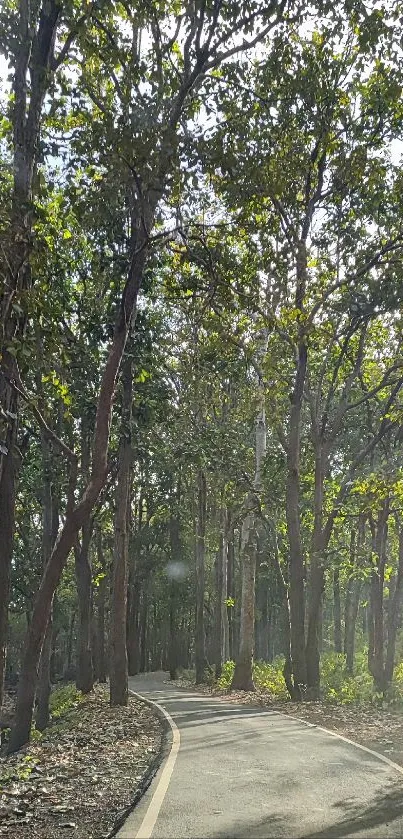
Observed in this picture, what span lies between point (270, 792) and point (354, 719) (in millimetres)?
9568

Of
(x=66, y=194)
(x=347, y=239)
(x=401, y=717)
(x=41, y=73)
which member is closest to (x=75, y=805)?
(x=66, y=194)

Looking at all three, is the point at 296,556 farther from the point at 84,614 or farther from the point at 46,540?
the point at 84,614

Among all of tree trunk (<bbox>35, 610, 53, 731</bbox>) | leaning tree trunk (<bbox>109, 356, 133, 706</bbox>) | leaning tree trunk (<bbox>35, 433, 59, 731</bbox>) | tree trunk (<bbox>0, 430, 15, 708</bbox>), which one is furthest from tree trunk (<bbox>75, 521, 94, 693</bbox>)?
tree trunk (<bbox>0, 430, 15, 708</bbox>)

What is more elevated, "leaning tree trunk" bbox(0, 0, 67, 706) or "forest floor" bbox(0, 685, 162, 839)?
"leaning tree trunk" bbox(0, 0, 67, 706)

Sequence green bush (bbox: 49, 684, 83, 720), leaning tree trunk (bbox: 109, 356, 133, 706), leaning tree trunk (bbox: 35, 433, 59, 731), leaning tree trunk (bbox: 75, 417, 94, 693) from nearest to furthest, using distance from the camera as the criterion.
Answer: leaning tree trunk (bbox: 109, 356, 133, 706) → leaning tree trunk (bbox: 35, 433, 59, 731) → green bush (bbox: 49, 684, 83, 720) → leaning tree trunk (bbox: 75, 417, 94, 693)

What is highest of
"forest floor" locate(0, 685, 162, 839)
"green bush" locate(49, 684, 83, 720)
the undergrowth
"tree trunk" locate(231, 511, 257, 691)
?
"tree trunk" locate(231, 511, 257, 691)

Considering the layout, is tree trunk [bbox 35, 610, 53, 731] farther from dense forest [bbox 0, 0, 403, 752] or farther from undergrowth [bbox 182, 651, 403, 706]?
undergrowth [bbox 182, 651, 403, 706]

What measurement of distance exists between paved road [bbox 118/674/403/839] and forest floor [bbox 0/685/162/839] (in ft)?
1.12

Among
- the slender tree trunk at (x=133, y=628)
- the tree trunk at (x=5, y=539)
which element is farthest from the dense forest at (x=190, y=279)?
the slender tree trunk at (x=133, y=628)

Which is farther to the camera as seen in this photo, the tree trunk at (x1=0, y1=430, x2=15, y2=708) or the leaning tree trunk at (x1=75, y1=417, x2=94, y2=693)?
the leaning tree trunk at (x1=75, y1=417, x2=94, y2=693)

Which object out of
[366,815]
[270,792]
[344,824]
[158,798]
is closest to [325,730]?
[270,792]

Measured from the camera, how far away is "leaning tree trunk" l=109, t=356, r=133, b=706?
61.9ft

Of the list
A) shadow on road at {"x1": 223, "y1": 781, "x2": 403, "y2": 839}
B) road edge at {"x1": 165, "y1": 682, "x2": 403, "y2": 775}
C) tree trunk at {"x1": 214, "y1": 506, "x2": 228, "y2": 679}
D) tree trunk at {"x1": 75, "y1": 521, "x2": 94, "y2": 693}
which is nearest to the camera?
shadow on road at {"x1": 223, "y1": 781, "x2": 403, "y2": 839}

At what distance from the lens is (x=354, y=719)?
16.8 metres
